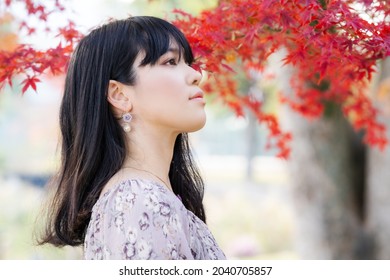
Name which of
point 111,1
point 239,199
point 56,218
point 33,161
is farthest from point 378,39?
point 33,161

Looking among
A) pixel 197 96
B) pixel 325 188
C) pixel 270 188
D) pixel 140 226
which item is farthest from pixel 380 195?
pixel 270 188

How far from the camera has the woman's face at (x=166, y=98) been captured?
5.44ft

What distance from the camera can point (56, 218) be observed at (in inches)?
73.3

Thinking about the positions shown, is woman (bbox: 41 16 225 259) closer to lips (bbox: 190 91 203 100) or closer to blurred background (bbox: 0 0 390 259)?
lips (bbox: 190 91 203 100)

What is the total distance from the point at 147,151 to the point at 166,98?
0.54 feet

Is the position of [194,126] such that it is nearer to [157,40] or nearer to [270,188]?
[157,40]

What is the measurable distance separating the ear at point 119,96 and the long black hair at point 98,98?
0.01m

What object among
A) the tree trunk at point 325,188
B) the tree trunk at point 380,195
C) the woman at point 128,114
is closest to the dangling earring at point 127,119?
the woman at point 128,114

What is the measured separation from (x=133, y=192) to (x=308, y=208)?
3620mm

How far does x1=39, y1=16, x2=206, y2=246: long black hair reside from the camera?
1677 millimetres

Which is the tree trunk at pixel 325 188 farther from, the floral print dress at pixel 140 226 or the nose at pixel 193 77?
the floral print dress at pixel 140 226

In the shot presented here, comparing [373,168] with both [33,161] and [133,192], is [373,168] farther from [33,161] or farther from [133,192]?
[33,161]

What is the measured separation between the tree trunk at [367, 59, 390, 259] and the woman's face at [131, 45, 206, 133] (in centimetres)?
349

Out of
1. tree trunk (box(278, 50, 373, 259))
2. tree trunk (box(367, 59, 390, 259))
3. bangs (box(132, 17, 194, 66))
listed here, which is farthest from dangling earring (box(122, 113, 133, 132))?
tree trunk (box(367, 59, 390, 259))
